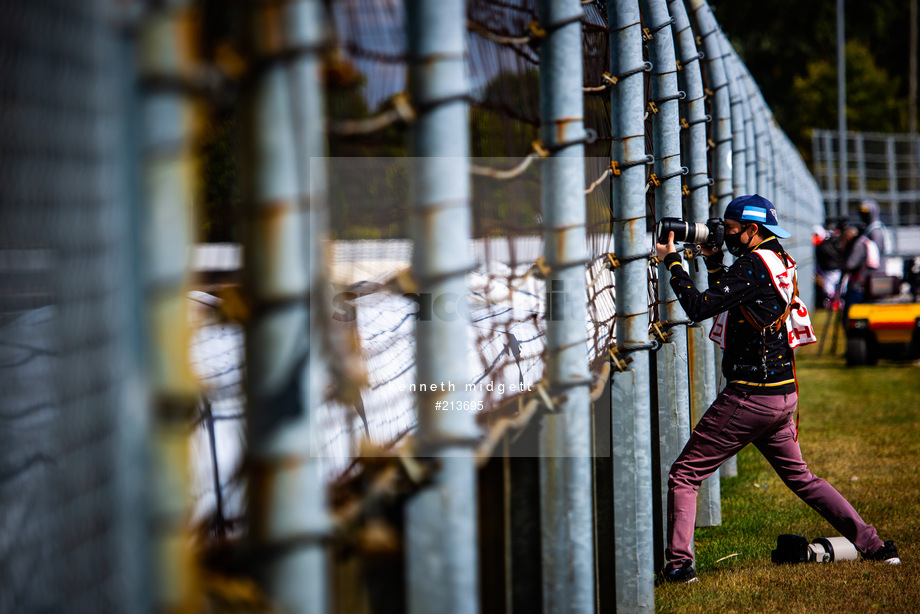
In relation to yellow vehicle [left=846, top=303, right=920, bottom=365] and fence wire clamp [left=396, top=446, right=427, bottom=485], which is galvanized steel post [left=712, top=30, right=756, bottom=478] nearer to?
fence wire clamp [left=396, top=446, right=427, bottom=485]

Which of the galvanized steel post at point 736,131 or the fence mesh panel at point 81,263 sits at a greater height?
the galvanized steel post at point 736,131

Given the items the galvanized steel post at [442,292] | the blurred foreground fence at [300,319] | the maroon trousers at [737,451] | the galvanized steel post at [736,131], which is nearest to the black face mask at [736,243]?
the maroon trousers at [737,451]

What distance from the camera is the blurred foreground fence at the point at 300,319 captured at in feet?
4.47

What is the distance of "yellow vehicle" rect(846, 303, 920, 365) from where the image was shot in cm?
1250

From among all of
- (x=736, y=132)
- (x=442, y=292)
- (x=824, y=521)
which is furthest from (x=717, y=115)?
(x=442, y=292)

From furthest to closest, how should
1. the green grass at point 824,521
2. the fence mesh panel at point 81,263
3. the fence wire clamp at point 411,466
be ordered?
the green grass at point 824,521, the fence wire clamp at point 411,466, the fence mesh panel at point 81,263

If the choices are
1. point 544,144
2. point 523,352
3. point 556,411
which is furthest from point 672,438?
point 544,144

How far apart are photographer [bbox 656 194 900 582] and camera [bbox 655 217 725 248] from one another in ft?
0.14

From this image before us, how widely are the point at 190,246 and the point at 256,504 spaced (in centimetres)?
42

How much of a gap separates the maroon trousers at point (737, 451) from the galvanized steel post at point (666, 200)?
169mm

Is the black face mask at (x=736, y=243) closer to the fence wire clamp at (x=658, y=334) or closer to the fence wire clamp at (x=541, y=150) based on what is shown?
the fence wire clamp at (x=658, y=334)

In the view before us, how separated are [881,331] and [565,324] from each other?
1104cm

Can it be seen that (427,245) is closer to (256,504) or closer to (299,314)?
(299,314)

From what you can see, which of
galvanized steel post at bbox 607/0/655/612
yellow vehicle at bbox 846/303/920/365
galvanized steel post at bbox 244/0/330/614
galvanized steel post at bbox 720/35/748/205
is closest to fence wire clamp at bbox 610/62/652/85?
galvanized steel post at bbox 607/0/655/612
